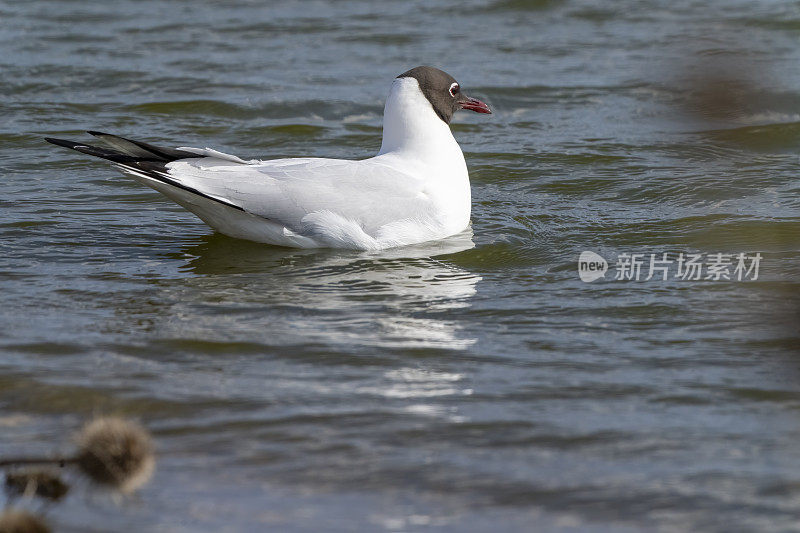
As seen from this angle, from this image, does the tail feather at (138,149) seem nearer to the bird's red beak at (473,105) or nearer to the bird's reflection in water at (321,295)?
the bird's reflection in water at (321,295)

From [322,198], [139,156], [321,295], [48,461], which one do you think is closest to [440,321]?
[321,295]

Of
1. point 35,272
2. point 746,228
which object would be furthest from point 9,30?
point 746,228

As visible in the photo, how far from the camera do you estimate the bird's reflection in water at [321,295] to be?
18.2 ft

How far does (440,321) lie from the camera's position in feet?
18.8

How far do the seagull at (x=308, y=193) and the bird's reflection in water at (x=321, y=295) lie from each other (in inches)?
5.2

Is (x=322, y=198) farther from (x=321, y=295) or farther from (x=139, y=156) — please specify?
(x=139, y=156)

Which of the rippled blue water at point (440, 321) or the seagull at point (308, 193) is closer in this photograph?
the rippled blue water at point (440, 321)

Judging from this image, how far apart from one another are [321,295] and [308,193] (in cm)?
83

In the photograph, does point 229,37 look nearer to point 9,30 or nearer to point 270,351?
point 9,30

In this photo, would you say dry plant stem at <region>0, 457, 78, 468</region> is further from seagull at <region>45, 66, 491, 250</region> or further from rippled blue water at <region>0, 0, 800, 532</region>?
seagull at <region>45, 66, 491, 250</region>

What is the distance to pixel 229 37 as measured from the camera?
46.9 feet

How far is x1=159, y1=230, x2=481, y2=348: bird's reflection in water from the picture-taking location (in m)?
5.54

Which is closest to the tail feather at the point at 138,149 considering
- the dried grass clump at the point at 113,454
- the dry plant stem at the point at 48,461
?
the dry plant stem at the point at 48,461

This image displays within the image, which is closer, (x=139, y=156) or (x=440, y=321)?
(x=440, y=321)
